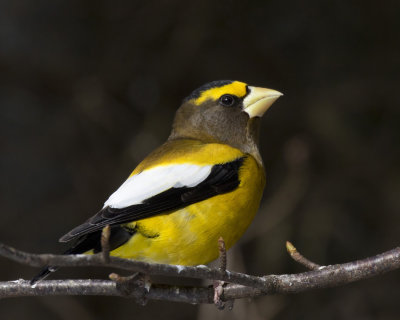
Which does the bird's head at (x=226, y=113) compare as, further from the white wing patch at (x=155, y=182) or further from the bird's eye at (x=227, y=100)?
the white wing patch at (x=155, y=182)

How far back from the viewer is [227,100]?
364 cm

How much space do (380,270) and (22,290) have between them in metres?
1.33

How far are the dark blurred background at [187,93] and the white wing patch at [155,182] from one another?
1959mm

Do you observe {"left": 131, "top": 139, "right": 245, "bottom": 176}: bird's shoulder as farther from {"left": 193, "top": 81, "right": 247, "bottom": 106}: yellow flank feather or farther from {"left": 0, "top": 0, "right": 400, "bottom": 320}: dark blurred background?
{"left": 0, "top": 0, "right": 400, "bottom": 320}: dark blurred background

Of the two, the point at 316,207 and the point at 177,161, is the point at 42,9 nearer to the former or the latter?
the point at 316,207

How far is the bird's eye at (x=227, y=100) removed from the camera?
3.63m

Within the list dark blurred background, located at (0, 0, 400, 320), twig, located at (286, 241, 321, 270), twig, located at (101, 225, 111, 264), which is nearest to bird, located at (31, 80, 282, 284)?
twig, located at (286, 241, 321, 270)

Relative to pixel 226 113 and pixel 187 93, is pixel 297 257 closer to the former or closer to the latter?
pixel 226 113

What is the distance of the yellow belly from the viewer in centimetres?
281

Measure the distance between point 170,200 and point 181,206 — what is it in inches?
2.3

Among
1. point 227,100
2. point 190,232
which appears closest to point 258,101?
point 227,100

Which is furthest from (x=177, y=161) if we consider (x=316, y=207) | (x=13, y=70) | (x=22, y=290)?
(x=13, y=70)

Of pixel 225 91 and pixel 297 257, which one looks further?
pixel 225 91

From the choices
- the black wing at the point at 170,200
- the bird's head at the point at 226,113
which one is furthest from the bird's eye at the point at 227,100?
the black wing at the point at 170,200
